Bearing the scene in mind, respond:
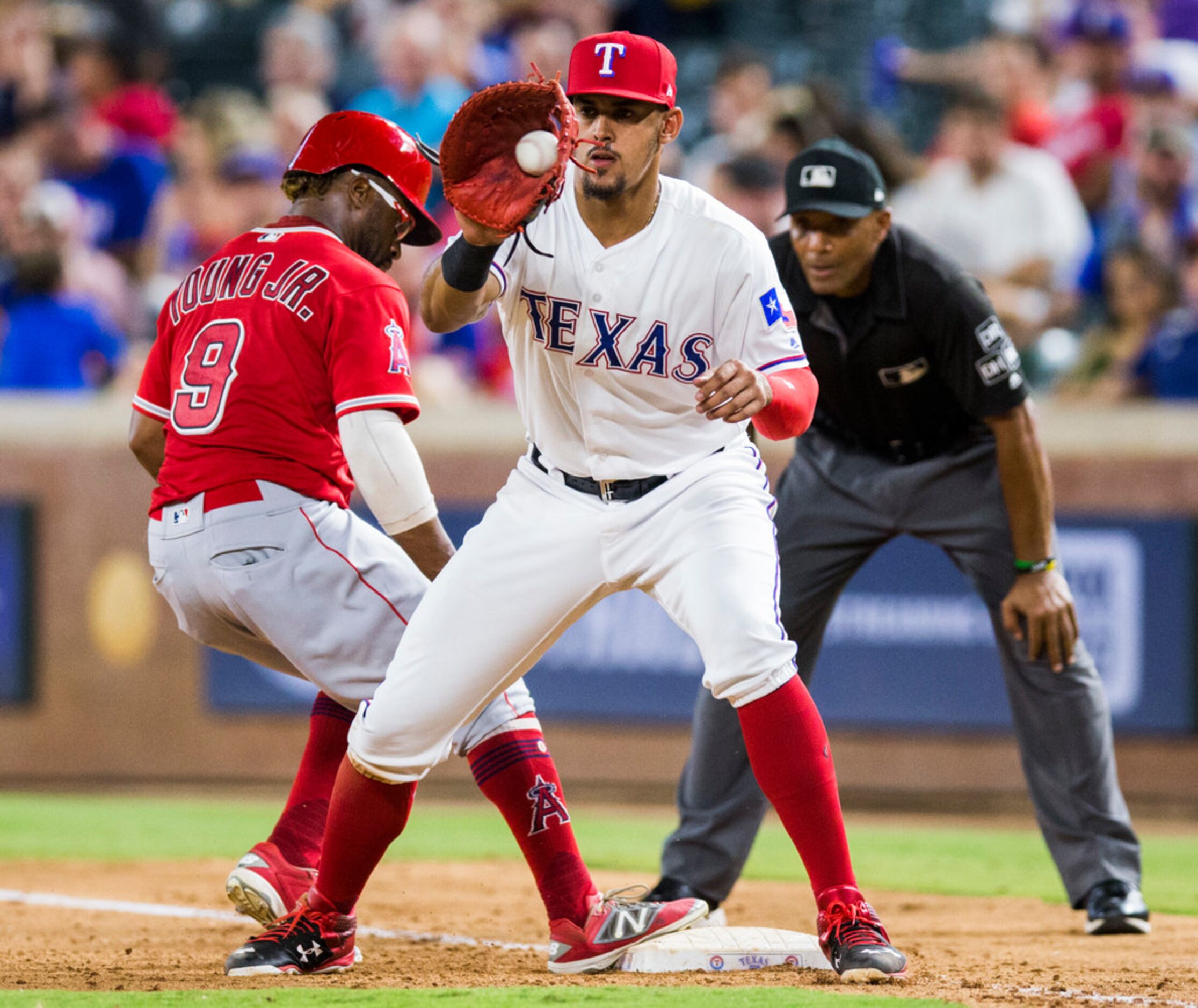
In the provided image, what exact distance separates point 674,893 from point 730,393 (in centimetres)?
190

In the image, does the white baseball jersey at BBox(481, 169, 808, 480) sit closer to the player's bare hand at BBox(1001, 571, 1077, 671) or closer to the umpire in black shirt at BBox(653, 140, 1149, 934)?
the umpire in black shirt at BBox(653, 140, 1149, 934)

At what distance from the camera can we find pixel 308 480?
416 cm

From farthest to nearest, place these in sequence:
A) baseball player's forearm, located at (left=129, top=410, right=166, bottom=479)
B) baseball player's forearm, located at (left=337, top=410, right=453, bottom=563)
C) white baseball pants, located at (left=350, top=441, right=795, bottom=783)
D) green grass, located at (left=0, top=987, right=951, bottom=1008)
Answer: baseball player's forearm, located at (left=129, top=410, right=166, bottom=479) < baseball player's forearm, located at (left=337, top=410, right=453, bottom=563) < white baseball pants, located at (left=350, top=441, right=795, bottom=783) < green grass, located at (left=0, top=987, right=951, bottom=1008)

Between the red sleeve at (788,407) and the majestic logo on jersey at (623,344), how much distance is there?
0.65ft

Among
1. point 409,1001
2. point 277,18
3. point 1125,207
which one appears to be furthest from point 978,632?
point 277,18

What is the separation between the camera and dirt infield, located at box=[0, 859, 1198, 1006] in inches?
155

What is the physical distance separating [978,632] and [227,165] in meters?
4.94

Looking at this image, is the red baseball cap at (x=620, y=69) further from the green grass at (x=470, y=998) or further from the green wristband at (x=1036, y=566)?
the green grass at (x=470, y=998)

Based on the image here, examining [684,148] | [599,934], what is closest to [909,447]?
[599,934]

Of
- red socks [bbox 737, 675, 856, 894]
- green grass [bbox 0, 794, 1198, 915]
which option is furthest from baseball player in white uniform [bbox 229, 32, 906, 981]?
green grass [bbox 0, 794, 1198, 915]

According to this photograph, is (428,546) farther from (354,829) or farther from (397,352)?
(354,829)

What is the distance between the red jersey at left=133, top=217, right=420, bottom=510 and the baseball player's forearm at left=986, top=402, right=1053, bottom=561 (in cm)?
177

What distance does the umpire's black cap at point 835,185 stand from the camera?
4.80 m

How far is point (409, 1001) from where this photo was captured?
3607 mm
